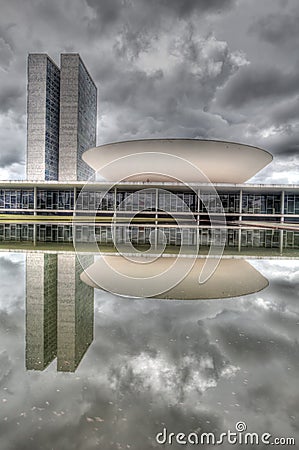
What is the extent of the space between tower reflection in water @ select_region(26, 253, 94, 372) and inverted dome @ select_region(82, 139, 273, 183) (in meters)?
16.3

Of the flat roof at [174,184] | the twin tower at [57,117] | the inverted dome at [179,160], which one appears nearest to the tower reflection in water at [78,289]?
the inverted dome at [179,160]

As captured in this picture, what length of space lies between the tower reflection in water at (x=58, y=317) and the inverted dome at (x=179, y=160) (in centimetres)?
1629

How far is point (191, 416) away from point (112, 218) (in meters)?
27.0

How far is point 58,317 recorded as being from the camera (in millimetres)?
A: 3172

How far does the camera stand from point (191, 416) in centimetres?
171

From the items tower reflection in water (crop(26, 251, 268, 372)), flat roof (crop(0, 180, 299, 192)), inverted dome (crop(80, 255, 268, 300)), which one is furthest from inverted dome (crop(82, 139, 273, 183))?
inverted dome (crop(80, 255, 268, 300))

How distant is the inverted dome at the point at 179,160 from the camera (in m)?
20.3

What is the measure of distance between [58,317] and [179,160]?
63.7ft

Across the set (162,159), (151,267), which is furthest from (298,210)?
(151,267)

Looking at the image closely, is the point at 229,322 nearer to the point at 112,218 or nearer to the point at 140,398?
the point at 140,398

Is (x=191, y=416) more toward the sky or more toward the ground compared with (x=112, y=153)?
more toward the ground

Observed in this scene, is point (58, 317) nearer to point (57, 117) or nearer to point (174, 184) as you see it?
point (174, 184)

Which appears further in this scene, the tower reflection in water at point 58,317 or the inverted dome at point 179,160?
the inverted dome at point 179,160

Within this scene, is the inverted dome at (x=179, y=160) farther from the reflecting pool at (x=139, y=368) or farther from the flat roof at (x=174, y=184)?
the reflecting pool at (x=139, y=368)
